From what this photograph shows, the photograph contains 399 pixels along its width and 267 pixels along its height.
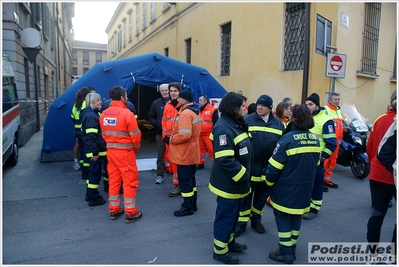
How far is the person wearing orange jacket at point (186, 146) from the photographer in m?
4.21

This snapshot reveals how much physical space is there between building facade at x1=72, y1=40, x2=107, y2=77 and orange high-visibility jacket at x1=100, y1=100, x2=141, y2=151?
2228 inches

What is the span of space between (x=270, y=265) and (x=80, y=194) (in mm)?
3366

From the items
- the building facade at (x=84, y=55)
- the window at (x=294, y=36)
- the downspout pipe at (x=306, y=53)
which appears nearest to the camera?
the downspout pipe at (x=306, y=53)

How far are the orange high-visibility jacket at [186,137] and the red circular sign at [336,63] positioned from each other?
4.78m

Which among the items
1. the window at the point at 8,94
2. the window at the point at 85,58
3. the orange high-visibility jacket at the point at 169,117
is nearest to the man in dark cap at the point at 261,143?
the orange high-visibility jacket at the point at 169,117

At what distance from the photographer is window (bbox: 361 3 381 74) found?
947cm

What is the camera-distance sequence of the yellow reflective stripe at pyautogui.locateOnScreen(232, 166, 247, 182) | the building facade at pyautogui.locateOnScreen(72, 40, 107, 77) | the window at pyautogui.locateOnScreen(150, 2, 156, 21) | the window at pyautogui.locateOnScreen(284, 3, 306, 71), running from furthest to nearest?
the building facade at pyautogui.locateOnScreen(72, 40, 107, 77) → the window at pyautogui.locateOnScreen(150, 2, 156, 21) → the window at pyautogui.locateOnScreen(284, 3, 306, 71) → the yellow reflective stripe at pyautogui.locateOnScreen(232, 166, 247, 182)

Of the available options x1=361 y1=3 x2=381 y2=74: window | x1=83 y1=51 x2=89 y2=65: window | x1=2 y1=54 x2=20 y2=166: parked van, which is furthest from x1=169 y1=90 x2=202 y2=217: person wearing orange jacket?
x1=83 y1=51 x2=89 y2=65: window

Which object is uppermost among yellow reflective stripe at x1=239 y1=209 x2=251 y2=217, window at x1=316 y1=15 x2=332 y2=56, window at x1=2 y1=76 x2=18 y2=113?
window at x1=316 y1=15 x2=332 y2=56

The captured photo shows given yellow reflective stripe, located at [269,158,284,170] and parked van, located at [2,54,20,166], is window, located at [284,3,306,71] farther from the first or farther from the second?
parked van, located at [2,54,20,166]

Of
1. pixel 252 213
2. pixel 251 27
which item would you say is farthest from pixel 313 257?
pixel 251 27

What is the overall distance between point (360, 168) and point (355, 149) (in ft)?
1.27

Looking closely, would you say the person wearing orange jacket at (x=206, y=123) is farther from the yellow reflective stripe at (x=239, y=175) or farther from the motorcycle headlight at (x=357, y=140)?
the yellow reflective stripe at (x=239, y=175)

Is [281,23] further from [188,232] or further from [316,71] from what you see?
[188,232]
